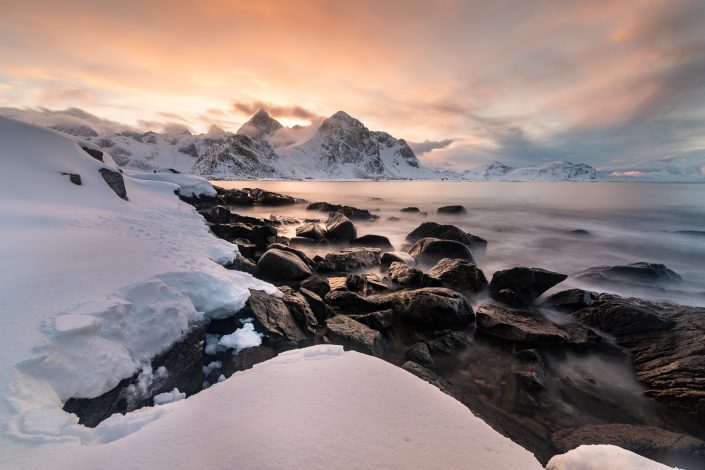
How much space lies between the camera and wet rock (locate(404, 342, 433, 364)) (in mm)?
6781

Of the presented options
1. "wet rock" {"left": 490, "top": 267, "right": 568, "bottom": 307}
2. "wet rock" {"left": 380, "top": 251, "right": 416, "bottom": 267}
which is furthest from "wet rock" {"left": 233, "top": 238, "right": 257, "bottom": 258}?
"wet rock" {"left": 490, "top": 267, "right": 568, "bottom": 307}

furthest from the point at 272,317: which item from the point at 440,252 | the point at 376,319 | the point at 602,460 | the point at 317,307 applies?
the point at 440,252

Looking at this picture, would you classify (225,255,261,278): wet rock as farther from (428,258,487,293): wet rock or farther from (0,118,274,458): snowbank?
(428,258,487,293): wet rock

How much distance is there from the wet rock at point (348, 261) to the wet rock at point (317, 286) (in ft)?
A: 8.63

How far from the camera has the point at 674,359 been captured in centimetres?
668

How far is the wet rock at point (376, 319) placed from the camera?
8.03 metres

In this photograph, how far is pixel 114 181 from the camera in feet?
40.5

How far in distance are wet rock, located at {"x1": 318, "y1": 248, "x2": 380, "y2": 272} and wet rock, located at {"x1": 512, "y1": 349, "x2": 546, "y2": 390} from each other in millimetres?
7222

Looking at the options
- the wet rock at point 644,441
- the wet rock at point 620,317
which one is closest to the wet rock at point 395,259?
the wet rock at point 620,317

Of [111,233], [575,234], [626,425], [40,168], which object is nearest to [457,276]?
[626,425]

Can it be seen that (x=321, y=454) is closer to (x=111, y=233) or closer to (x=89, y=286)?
(x=89, y=286)

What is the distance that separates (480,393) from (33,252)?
27.2 ft

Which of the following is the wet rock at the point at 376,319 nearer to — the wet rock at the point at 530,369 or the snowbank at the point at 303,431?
the wet rock at the point at 530,369

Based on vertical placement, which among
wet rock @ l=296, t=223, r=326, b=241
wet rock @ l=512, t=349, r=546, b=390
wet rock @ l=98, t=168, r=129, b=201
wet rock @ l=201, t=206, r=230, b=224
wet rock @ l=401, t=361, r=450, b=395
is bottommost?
wet rock @ l=512, t=349, r=546, b=390
